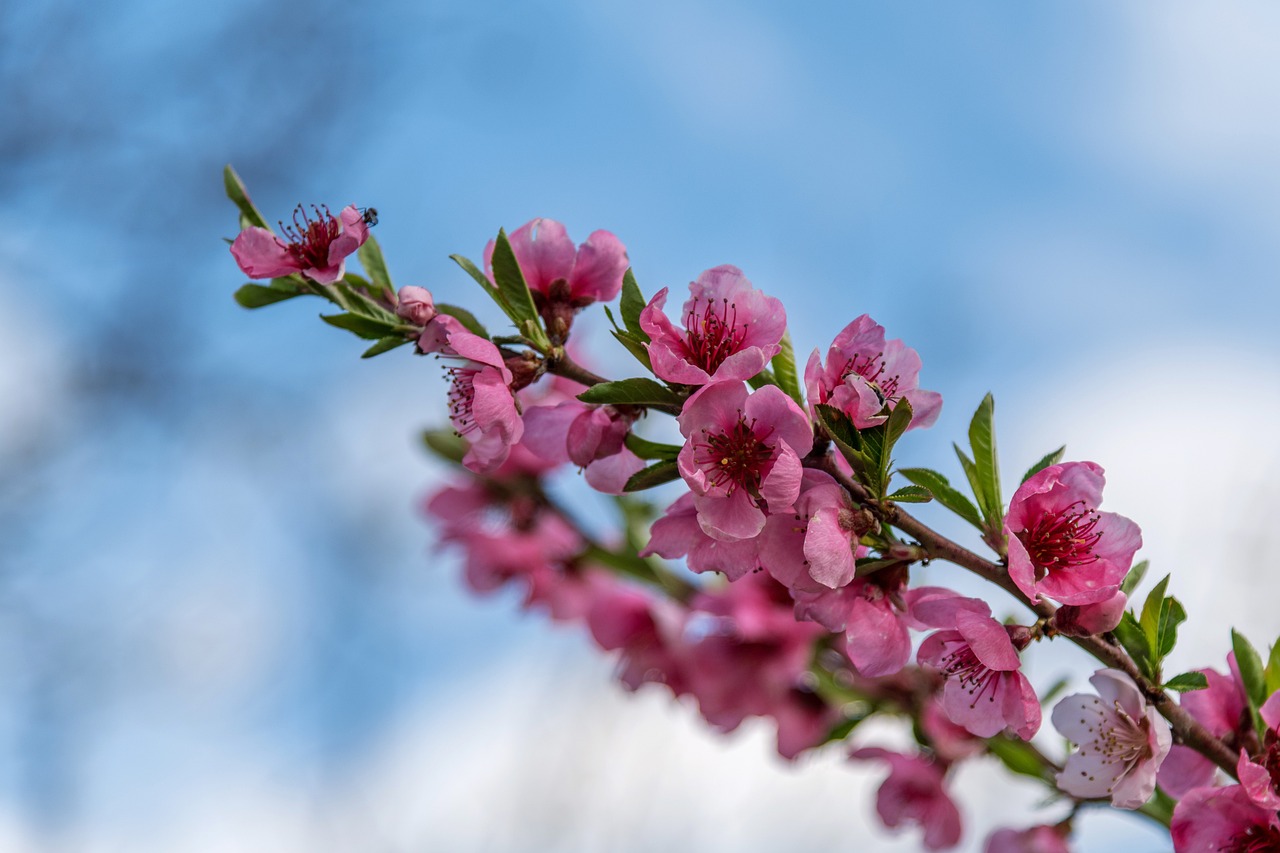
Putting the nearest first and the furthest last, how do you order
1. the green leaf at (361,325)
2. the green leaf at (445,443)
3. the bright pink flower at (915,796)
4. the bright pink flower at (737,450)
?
the bright pink flower at (737,450)
the green leaf at (361,325)
the bright pink flower at (915,796)
the green leaf at (445,443)

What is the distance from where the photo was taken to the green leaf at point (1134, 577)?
4.82 feet

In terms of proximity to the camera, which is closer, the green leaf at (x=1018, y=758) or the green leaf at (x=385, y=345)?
the green leaf at (x=385, y=345)

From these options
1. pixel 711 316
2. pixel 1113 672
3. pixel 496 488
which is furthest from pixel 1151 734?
pixel 496 488

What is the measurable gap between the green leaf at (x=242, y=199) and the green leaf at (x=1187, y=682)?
1427mm

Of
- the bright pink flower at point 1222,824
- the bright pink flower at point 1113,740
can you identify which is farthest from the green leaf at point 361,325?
the bright pink flower at point 1222,824

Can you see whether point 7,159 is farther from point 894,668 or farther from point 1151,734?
point 1151,734

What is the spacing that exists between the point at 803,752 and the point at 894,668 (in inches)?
45.0

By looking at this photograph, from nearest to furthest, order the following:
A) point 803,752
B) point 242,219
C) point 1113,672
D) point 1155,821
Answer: point 1113,672 < point 242,219 < point 1155,821 < point 803,752

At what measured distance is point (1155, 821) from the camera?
1.83 metres

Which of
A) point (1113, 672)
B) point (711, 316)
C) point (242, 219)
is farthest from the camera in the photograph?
point (242, 219)

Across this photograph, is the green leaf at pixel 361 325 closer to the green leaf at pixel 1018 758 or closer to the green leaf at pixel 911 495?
the green leaf at pixel 911 495

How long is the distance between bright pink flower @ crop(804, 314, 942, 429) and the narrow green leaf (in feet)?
2.65

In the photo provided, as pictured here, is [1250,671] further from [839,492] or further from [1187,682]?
[839,492]

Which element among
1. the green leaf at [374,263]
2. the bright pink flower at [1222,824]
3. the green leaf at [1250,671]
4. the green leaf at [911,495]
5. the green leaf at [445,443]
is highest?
the green leaf at [445,443]
